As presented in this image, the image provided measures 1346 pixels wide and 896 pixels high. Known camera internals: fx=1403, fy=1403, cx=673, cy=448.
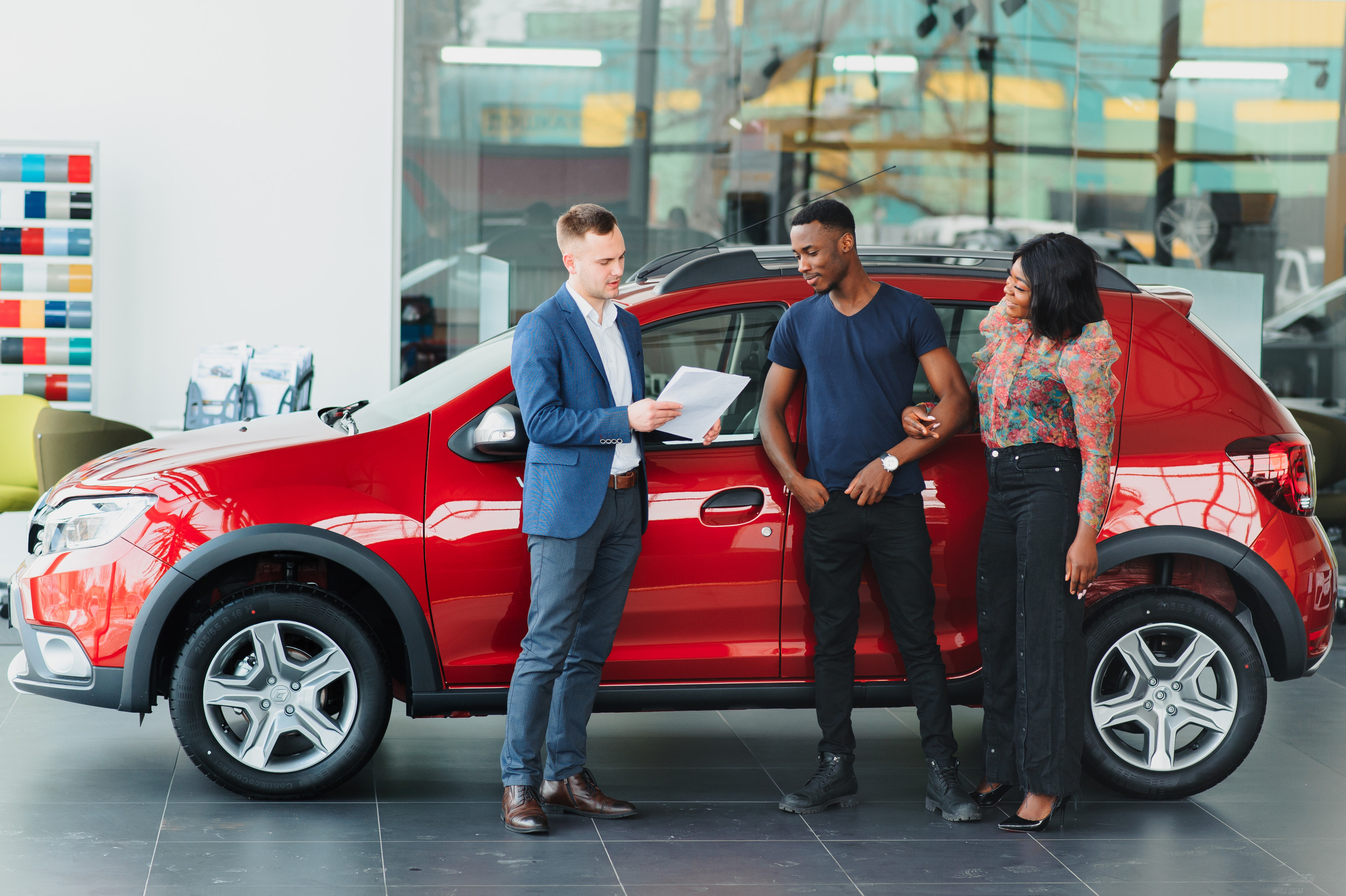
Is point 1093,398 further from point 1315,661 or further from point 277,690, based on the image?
point 277,690

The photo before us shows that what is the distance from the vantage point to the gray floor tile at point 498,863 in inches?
151

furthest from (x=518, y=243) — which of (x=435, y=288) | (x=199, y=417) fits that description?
(x=199, y=417)

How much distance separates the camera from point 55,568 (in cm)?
426

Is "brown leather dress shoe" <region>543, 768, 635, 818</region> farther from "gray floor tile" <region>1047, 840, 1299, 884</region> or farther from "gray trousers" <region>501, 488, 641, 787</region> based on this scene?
"gray floor tile" <region>1047, 840, 1299, 884</region>

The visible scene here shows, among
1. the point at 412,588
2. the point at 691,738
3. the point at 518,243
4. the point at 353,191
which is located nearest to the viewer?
the point at 412,588

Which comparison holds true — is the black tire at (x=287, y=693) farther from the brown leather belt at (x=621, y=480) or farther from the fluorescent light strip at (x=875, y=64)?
the fluorescent light strip at (x=875, y=64)

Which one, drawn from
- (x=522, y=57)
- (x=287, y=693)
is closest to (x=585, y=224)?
(x=287, y=693)

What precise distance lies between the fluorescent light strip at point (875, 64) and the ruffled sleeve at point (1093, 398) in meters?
5.75

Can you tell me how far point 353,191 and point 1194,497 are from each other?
5664 millimetres

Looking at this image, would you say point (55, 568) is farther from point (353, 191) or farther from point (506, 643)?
point (353, 191)

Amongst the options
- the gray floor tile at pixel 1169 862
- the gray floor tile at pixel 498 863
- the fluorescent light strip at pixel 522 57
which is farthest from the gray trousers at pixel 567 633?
the fluorescent light strip at pixel 522 57

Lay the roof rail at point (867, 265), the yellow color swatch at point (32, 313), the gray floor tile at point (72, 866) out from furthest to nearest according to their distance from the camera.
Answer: the yellow color swatch at point (32, 313) < the roof rail at point (867, 265) < the gray floor tile at point (72, 866)

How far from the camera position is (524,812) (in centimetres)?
421

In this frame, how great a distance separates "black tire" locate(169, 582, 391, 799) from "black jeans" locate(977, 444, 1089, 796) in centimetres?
189
